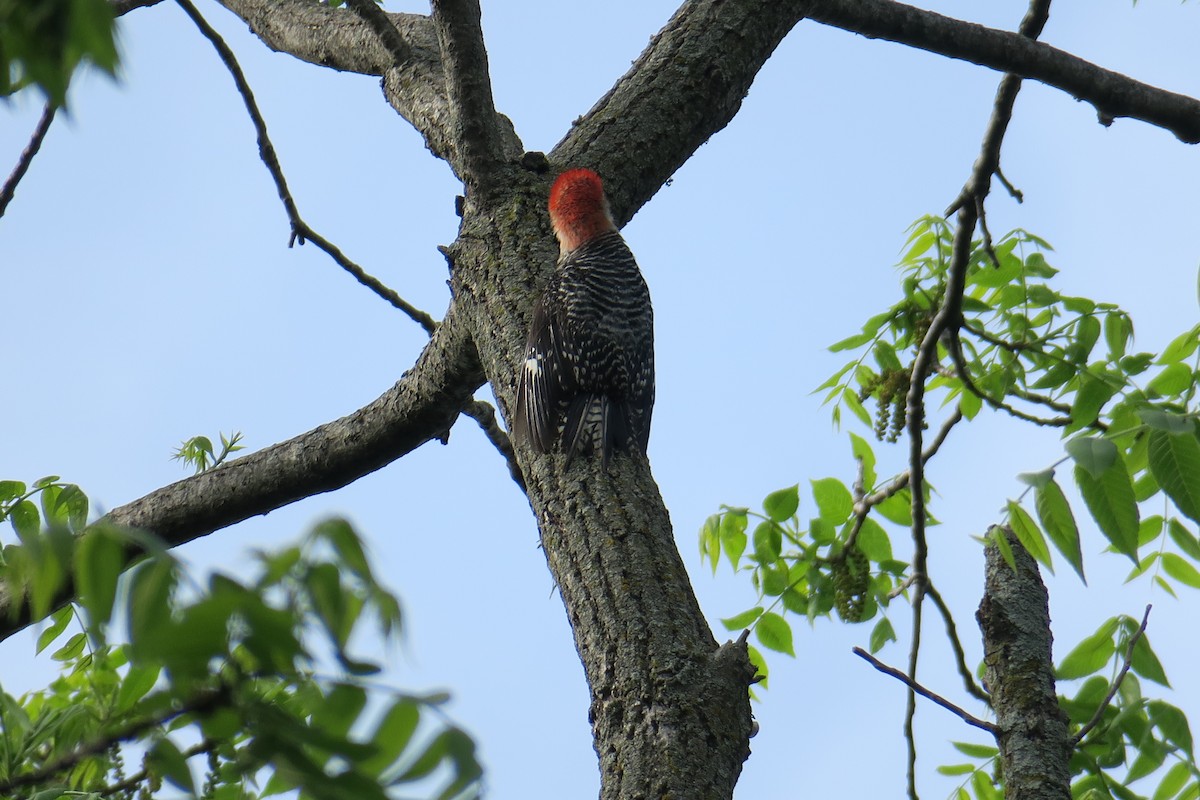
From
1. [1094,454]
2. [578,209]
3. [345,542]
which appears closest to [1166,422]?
[1094,454]

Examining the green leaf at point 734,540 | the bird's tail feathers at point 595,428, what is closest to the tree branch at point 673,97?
the bird's tail feathers at point 595,428

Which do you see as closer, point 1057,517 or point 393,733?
point 393,733

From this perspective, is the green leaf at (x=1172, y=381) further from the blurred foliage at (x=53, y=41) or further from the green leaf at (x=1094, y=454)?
the blurred foliage at (x=53, y=41)

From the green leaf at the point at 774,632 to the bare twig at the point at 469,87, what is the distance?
1767mm

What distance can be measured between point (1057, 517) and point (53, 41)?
7.13ft

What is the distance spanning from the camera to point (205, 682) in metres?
1.12

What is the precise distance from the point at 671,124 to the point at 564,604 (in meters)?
1.86

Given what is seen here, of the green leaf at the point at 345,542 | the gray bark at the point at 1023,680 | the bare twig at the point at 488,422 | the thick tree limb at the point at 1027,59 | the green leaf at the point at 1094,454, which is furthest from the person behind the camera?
the bare twig at the point at 488,422

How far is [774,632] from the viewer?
13.0 ft

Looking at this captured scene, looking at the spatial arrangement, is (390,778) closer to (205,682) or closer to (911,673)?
(205,682)

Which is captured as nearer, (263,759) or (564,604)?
(263,759)

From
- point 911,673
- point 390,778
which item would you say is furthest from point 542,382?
point 390,778

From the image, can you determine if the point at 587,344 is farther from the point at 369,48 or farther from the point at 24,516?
the point at 24,516

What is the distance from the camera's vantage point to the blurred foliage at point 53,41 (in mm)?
1038
